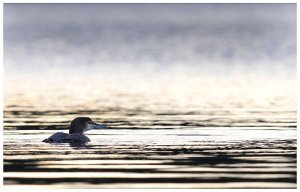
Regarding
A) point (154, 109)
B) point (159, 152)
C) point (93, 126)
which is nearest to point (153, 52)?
point (154, 109)

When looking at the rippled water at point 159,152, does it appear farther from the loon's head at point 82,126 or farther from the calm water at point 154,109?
the loon's head at point 82,126

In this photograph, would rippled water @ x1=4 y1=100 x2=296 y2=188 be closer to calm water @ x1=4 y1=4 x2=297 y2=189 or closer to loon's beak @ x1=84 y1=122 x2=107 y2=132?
calm water @ x1=4 y1=4 x2=297 y2=189

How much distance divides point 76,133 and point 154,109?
4.16 meters

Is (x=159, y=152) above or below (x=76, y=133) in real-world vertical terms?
below

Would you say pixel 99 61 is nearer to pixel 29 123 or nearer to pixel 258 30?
pixel 29 123

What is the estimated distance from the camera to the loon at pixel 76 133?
1691cm

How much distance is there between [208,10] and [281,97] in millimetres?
46570

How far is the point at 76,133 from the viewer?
17.5 m

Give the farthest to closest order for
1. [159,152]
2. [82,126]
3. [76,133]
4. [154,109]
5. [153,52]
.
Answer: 1. [153,52]
2. [154,109]
3. [82,126]
4. [76,133]
5. [159,152]

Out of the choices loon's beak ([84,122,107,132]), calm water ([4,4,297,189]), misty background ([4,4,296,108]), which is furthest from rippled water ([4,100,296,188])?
misty background ([4,4,296,108])

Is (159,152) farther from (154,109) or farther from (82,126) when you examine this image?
(154,109)

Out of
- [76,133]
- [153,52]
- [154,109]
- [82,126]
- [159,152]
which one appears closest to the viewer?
[159,152]

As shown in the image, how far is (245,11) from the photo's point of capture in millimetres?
68562

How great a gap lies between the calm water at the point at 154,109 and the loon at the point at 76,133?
0.61 ft
